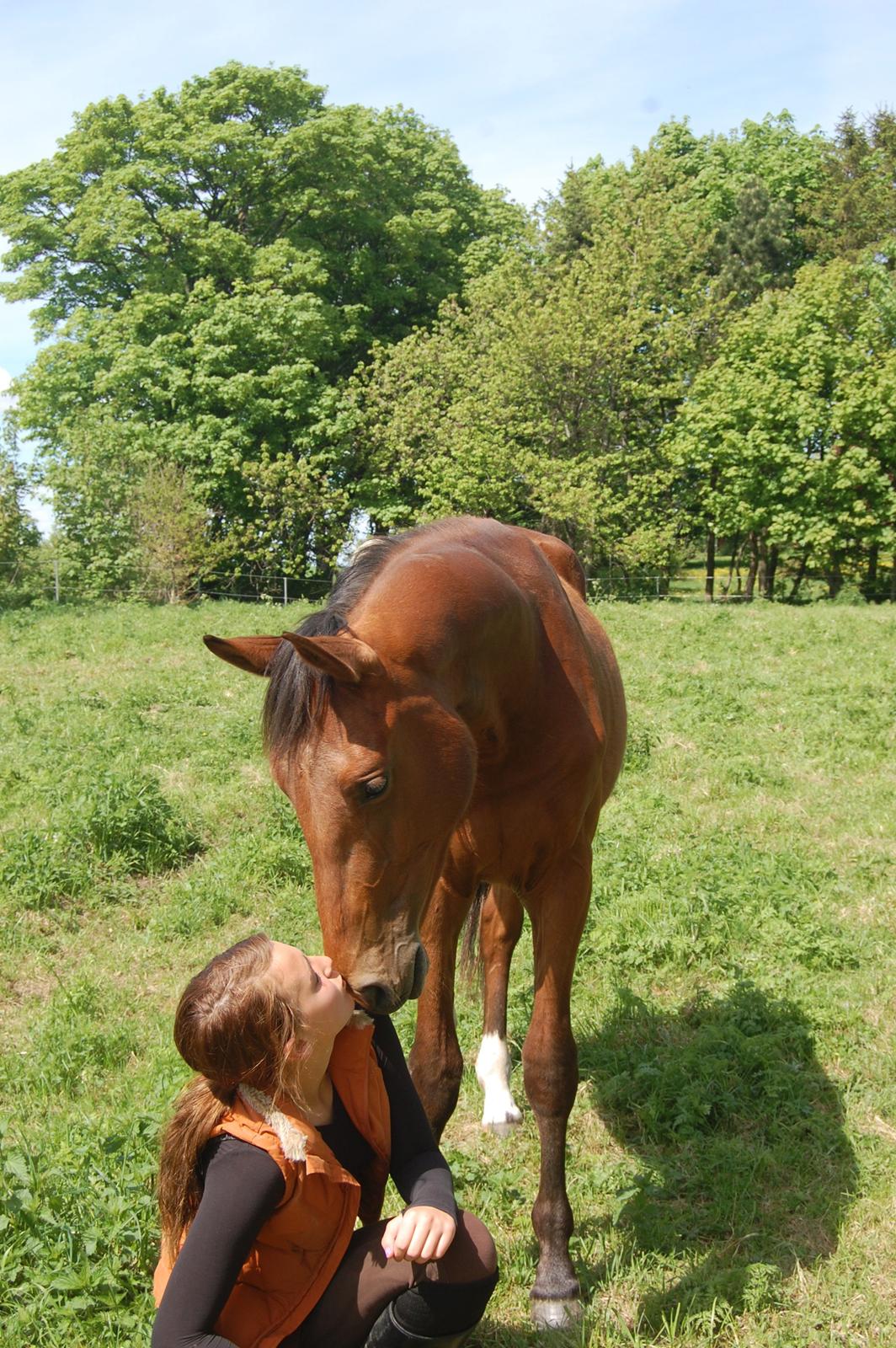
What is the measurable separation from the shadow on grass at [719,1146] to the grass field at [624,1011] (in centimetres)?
1

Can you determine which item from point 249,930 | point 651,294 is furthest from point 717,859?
point 651,294

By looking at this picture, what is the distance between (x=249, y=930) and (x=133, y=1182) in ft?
8.45

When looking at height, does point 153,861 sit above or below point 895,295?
below

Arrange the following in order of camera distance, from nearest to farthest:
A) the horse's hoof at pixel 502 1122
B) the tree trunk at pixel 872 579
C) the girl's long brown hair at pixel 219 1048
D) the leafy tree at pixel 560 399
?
1. the girl's long brown hair at pixel 219 1048
2. the horse's hoof at pixel 502 1122
3. the tree trunk at pixel 872 579
4. the leafy tree at pixel 560 399

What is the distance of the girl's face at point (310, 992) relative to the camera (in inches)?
89.4

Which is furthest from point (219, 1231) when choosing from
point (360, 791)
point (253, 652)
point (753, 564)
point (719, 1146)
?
point (753, 564)

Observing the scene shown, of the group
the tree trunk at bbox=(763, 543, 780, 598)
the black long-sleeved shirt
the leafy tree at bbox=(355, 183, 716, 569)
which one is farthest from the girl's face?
the tree trunk at bbox=(763, 543, 780, 598)

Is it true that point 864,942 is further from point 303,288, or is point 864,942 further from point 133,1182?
point 303,288

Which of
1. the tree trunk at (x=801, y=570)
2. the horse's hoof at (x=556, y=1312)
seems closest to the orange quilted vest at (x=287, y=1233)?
the horse's hoof at (x=556, y=1312)

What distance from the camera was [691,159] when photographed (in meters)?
38.2

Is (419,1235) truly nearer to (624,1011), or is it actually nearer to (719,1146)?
(719,1146)

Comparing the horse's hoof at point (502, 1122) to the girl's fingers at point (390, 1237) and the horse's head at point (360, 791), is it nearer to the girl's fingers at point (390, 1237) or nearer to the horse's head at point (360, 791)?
the horse's head at point (360, 791)

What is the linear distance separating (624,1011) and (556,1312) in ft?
6.06

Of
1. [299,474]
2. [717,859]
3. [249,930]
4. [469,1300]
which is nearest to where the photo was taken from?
[469,1300]
